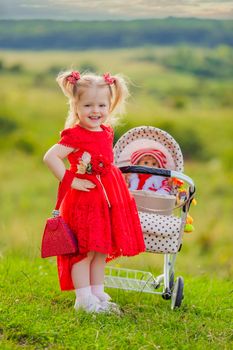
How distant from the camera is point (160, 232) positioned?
4.73 meters

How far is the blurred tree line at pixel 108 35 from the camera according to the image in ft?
41.4

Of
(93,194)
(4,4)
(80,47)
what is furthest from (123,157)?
(80,47)

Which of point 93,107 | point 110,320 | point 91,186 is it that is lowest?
point 110,320

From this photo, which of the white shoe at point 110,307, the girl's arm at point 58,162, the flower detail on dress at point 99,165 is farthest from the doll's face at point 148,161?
the white shoe at point 110,307

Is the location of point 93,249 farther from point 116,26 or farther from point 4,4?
point 116,26

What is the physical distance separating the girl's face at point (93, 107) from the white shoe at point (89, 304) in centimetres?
98

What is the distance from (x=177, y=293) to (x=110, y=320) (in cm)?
59

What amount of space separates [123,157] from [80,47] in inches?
327

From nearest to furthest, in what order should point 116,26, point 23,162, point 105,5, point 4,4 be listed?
point 105,5 < point 4,4 < point 116,26 < point 23,162

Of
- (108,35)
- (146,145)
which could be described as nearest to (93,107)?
(146,145)

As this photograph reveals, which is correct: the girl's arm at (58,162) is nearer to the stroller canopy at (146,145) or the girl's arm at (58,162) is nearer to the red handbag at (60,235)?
the red handbag at (60,235)

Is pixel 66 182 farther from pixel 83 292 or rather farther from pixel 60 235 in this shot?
pixel 83 292

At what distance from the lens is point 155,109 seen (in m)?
16.5

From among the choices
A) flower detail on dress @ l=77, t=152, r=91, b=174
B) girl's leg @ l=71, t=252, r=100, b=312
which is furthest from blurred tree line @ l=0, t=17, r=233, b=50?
girl's leg @ l=71, t=252, r=100, b=312
